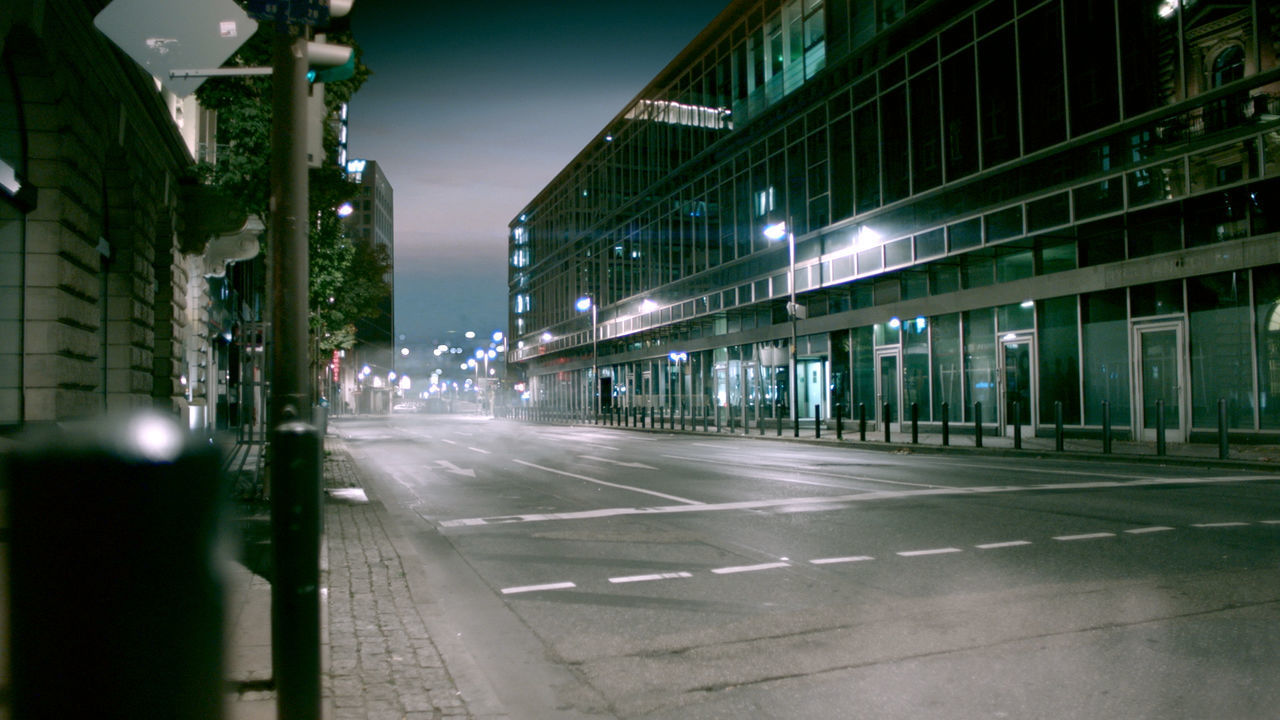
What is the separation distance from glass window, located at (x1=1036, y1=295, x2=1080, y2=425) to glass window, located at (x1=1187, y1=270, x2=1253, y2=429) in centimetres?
324

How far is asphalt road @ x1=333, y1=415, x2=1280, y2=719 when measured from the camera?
13.7ft

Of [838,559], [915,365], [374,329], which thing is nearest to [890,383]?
[915,365]

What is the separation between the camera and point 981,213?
26.0 metres

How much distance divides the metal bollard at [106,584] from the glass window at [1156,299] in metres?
20.2

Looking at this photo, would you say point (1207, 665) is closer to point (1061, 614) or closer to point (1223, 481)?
point (1061, 614)

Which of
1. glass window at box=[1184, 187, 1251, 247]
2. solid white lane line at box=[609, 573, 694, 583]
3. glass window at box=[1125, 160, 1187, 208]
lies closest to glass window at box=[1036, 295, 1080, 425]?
glass window at box=[1125, 160, 1187, 208]

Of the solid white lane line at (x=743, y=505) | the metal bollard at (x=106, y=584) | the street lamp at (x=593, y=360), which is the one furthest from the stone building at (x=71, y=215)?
the street lamp at (x=593, y=360)

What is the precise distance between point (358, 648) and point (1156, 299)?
70.9 ft

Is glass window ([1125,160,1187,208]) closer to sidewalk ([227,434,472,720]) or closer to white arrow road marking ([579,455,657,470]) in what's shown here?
white arrow road marking ([579,455,657,470])

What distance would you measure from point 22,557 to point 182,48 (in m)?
4.11

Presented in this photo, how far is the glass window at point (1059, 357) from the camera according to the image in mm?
23422

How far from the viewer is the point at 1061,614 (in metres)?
5.45

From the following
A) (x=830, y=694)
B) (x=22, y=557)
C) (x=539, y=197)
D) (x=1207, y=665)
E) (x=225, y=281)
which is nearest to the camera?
(x=830, y=694)

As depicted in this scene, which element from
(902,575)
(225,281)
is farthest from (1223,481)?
(225,281)
